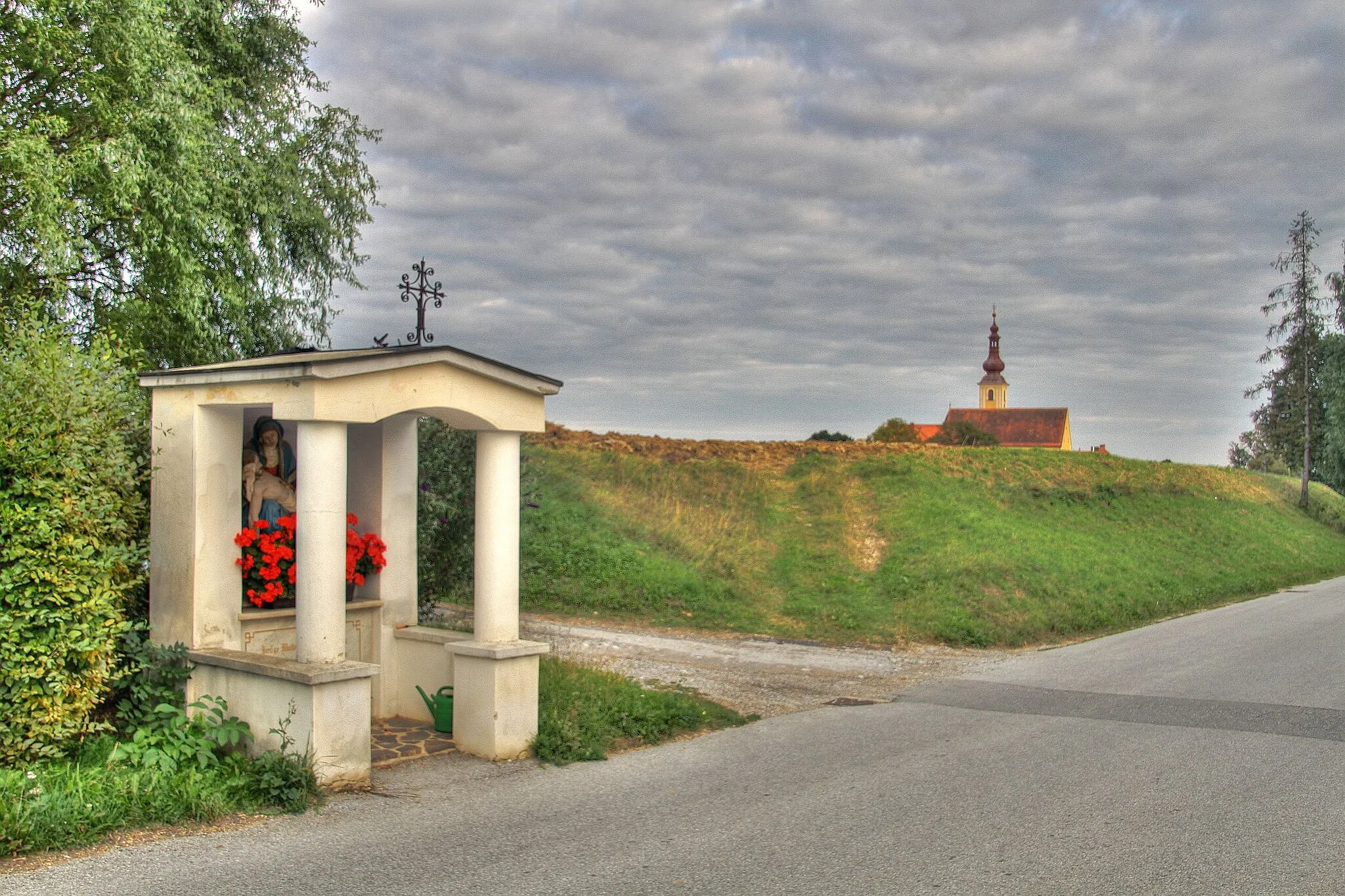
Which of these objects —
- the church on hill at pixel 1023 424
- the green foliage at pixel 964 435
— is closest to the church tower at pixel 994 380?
the church on hill at pixel 1023 424

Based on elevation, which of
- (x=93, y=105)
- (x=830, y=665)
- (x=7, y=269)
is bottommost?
(x=830, y=665)

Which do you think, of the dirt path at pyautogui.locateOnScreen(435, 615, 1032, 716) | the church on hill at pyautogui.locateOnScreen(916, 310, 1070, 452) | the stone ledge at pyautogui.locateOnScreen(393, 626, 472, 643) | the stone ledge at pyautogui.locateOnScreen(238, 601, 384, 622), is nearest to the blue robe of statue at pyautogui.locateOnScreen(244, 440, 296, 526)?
the stone ledge at pyautogui.locateOnScreen(238, 601, 384, 622)

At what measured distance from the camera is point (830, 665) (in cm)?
1296

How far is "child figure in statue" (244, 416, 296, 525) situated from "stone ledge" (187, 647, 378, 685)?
131 centimetres

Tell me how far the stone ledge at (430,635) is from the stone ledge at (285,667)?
1515 mm

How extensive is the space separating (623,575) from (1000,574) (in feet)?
22.0

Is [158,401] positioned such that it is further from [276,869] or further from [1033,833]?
[1033,833]

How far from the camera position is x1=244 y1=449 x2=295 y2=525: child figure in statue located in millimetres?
8320

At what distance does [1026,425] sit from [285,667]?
71.0 meters

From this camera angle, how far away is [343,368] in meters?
6.97

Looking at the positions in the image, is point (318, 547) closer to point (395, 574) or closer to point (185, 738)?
point (185, 738)

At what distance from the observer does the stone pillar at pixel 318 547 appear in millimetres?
7012

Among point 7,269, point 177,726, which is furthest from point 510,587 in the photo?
point 7,269

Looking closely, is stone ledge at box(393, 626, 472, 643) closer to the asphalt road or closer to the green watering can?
the green watering can
